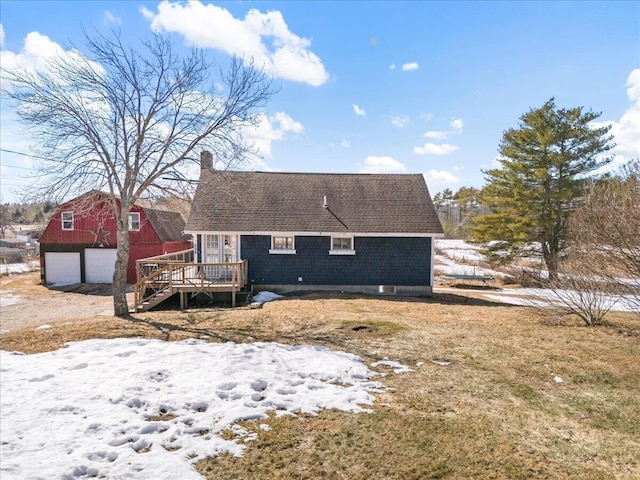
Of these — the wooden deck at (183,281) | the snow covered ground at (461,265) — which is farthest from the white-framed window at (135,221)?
the snow covered ground at (461,265)

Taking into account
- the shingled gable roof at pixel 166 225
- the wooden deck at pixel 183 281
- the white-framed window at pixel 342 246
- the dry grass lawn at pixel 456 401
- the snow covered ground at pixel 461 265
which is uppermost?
the shingled gable roof at pixel 166 225

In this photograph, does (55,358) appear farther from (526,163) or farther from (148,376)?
(526,163)

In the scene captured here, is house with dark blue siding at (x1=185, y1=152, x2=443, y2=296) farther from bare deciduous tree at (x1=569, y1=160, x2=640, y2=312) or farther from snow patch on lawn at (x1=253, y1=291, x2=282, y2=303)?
bare deciduous tree at (x1=569, y1=160, x2=640, y2=312)

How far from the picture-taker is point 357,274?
16.8 metres

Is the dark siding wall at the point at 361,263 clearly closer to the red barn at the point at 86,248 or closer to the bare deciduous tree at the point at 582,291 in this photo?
the bare deciduous tree at the point at 582,291

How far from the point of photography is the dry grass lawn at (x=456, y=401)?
3.89 m

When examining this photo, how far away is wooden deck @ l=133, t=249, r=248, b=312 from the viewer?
13750 mm

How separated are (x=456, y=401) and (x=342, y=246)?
11.8 meters

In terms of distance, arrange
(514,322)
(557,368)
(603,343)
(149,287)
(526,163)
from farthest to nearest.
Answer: (526,163) < (149,287) < (514,322) < (603,343) < (557,368)

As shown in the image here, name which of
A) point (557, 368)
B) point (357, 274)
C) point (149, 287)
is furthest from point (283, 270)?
point (557, 368)

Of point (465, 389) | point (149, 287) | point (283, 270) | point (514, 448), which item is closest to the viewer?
point (514, 448)

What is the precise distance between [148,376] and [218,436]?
231 cm

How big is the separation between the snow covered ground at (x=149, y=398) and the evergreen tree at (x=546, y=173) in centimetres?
1883

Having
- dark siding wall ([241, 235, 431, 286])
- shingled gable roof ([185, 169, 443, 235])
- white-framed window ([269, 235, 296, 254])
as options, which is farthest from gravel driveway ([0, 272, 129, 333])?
dark siding wall ([241, 235, 431, 286])
